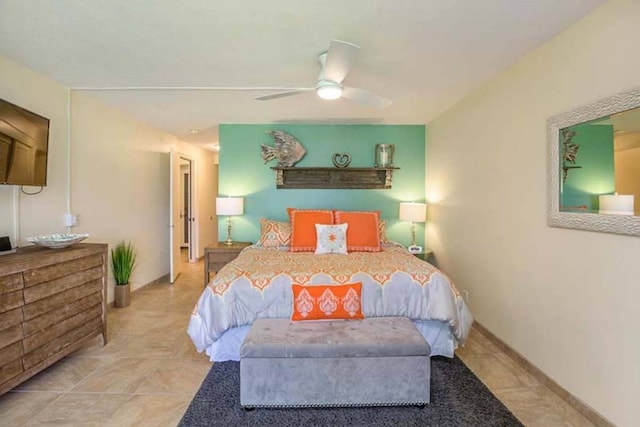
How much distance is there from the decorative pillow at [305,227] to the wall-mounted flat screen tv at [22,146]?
2.28m

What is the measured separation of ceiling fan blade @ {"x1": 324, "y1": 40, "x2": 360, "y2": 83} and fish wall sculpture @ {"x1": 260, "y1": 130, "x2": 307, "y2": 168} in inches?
84.2

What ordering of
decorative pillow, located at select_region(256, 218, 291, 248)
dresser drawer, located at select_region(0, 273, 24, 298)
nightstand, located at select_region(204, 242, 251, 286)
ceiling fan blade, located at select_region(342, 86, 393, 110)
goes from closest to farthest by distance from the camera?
dresser drawer, located at select_region(0, 273, 24, 298) → ceiling fan blade, located at select_region(342, 86, 393, 110) → decorative pillow, located at select_region(256, 218, 291, 248) → nightstand, located at select_region(204, 242, 251, 286)

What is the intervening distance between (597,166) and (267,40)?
2198 millimetres

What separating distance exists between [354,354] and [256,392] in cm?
63

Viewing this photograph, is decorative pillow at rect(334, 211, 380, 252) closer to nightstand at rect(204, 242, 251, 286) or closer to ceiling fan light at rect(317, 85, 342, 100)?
nightstand at rect(204, 242, 251, 286)

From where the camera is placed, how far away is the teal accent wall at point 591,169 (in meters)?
1.85

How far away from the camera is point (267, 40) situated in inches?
87.0

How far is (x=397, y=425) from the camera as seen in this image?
6.15 ft

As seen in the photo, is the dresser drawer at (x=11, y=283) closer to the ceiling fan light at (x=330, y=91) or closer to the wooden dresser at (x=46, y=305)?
the wooden dresser at (x=46, y=305)

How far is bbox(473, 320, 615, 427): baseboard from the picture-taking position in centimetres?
186

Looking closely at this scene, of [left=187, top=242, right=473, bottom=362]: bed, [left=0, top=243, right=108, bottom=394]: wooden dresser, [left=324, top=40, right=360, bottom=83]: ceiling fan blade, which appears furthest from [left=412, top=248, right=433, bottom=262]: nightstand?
[left=0, top=243, right=108, bottom=394]: wooden dresser

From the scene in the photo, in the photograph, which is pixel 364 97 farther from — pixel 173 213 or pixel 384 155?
pixel 173 213

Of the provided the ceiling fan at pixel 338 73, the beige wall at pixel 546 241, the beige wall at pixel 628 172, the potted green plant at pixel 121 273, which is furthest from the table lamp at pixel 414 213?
the potted green plant at pixel 121 273

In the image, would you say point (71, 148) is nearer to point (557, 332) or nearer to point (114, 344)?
point (114, 344)
